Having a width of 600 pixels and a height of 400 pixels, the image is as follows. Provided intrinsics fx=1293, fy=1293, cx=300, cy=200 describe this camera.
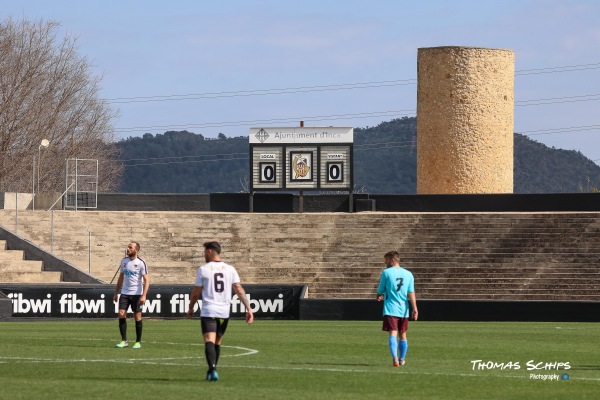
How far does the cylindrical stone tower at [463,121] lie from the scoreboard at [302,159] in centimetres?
513

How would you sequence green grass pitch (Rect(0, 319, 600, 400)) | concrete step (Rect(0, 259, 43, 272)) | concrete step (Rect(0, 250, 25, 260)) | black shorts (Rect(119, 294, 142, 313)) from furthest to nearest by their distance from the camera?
concrete step (Rect(0, 250, 25, 260)) → concrete step (Rect(0, 259, 43, 272)) → black shorts (Rect(119, 294, 142, 313)) → green grass pitch (Rect(0, 319, 600, 400))

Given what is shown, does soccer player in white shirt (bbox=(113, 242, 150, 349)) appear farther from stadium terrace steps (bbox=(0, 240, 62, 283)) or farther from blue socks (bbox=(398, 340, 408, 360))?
stadium terrace steps (bbox=(0, 240, 62, 283))

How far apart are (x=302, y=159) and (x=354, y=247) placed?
21.0 ft

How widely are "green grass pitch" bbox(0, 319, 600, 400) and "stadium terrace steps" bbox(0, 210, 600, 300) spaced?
42.3 ft

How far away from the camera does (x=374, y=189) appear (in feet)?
625

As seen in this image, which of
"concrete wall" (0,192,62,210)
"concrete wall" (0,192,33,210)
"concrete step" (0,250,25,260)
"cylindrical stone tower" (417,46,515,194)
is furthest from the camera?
"cylindrical stone tower" (417,46,515,194)

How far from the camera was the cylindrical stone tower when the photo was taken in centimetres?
5728

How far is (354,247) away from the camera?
161 feet

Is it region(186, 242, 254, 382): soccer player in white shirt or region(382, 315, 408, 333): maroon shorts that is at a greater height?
region(186, 242, 254, 382): soccer player in white shirt

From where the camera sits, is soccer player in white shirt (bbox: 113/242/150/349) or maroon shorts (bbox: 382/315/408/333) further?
soccer player in white shirt (bbox: 113/242/150/349)

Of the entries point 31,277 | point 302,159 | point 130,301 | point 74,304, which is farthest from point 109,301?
point 302,159

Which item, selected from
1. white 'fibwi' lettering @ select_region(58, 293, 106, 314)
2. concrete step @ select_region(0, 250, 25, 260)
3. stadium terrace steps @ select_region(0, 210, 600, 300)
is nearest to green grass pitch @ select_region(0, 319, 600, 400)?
white 'fibwi' lettering @ select_region(58, 293, 106, 314)

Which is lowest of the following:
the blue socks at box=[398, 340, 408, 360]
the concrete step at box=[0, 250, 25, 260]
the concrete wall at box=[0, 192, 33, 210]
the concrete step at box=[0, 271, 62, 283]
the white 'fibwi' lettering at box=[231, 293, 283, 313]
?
the white 'fibwi' lettering at box=[231, 293, 283, 313]

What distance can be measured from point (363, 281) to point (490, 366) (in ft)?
84.9
